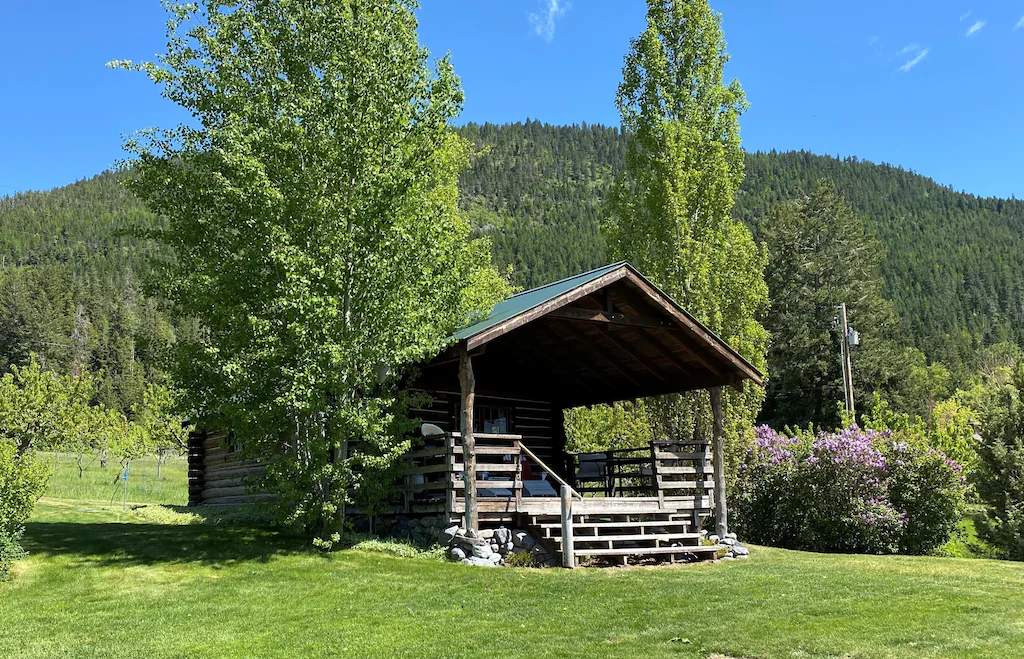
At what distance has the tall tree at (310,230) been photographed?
13.4 m

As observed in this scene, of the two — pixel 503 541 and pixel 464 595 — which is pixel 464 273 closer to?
pixel 503 541

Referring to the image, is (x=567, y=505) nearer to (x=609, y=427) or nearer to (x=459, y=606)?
(x=459, y=606)

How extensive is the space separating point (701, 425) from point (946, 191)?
7024 inches

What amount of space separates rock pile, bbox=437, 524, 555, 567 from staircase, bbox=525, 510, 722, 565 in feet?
0.80

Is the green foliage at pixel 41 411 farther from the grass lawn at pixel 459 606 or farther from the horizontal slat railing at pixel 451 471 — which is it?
the horizontal slat railing at pixel 451 471

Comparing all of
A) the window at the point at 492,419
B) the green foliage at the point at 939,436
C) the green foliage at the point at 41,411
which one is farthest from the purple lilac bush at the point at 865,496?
the green foliage at the point at 41,411

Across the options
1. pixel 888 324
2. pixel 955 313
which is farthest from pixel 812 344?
pixel 955 313

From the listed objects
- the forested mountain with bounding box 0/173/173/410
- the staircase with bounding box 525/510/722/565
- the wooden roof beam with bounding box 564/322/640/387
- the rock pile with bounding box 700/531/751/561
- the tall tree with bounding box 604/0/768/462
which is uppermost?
the forested mountain with bounding box 0/173/173/410

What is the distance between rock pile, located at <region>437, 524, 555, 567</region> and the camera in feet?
46.3

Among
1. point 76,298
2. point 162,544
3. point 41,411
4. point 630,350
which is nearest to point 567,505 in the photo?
point 630,350

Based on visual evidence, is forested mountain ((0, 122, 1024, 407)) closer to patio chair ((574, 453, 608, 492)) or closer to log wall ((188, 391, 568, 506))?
log wall ((188, 391, 568, 506))

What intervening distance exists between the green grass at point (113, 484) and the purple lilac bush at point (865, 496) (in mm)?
20707

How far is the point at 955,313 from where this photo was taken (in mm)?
124562

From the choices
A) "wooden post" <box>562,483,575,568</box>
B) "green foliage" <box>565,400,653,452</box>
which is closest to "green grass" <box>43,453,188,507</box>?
"green foliage" <box>565,400,653,452</box>
